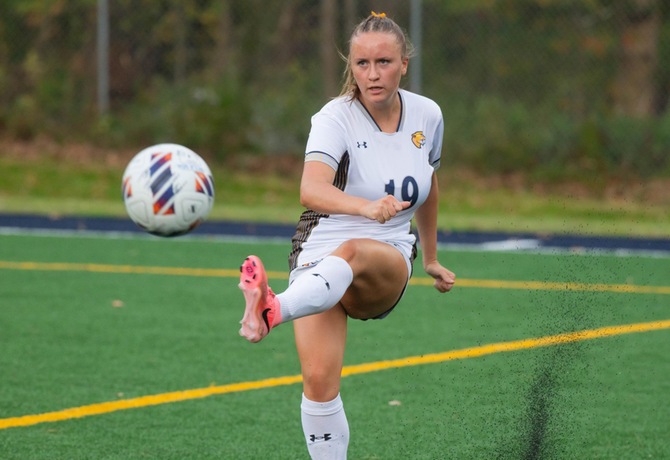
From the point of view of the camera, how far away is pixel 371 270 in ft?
15.1

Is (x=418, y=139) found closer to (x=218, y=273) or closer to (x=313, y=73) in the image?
(x=218, y=273)

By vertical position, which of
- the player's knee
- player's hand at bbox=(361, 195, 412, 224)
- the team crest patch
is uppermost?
the team crest patch

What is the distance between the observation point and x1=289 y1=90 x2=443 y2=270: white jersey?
464 cm

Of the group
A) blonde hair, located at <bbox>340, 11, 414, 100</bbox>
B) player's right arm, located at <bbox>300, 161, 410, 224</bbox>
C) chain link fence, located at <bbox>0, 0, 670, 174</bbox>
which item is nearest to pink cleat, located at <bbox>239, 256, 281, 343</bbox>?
player's right arm, located at <bbox>300, 161, 410, 224</bbox>

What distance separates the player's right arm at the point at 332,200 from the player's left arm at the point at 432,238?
70cm

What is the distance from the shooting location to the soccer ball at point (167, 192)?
5.90 m

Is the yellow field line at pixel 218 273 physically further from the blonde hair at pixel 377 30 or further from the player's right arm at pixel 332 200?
the player's right arm at pixel 332 200

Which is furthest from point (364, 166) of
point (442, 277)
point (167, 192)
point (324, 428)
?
point (167, 192)

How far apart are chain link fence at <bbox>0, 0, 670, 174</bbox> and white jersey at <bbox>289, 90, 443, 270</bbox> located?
12304mm

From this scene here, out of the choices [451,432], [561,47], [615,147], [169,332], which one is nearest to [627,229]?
[615,147]

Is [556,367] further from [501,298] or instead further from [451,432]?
[501,298]

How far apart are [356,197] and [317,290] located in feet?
1.24

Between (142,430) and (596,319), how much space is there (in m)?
4.25

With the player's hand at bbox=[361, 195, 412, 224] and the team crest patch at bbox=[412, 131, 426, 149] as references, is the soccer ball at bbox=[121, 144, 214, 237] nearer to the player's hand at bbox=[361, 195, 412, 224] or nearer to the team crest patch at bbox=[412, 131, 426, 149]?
the team crest patch at bbox=[412, 131, 426, 149]
